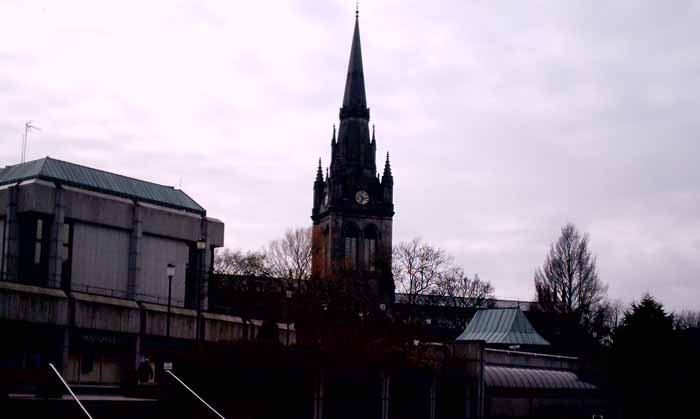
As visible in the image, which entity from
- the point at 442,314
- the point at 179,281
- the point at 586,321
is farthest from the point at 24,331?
the point at 442,314

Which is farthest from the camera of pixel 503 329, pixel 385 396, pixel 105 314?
pixel 503 329

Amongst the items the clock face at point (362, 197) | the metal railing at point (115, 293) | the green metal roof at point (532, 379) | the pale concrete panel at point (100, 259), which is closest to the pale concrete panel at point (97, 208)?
the pale concrete panel at point (100, 259)

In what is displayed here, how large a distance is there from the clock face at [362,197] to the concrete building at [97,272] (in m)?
67.4

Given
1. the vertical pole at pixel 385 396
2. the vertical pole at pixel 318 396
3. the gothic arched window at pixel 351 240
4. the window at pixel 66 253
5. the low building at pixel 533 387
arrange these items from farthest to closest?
the gothic arched window at pixel 351 240, the low building at pixel 533 387, the window at pixel 66 253, the vertical pole at pixel 385 396, the vertical pole at pixel 318 396

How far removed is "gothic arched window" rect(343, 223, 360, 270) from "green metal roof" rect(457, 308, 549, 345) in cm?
4751

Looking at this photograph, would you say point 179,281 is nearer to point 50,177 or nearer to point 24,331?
point 50,177

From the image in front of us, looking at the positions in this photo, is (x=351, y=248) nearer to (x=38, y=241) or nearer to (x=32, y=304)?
(x=38, y=241)

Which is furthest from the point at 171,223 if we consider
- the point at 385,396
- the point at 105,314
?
the point at 385,396

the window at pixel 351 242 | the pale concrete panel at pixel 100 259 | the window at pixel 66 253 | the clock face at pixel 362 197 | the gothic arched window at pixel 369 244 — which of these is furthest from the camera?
the clock face at pixel 362 197

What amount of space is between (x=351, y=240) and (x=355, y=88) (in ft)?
67.0

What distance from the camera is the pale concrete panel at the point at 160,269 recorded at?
59.5 meters

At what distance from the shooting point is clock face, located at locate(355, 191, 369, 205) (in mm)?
133750

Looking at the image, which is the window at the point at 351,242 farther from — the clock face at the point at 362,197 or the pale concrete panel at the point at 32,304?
the pale concrete panel at the point at 32,304

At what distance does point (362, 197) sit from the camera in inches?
5281
